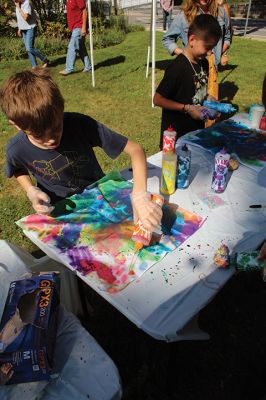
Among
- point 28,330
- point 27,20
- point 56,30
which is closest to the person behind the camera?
point 28,330

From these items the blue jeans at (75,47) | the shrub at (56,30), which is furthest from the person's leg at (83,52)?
the shrub at (56,30)

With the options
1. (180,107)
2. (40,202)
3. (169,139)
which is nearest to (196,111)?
(180,107)

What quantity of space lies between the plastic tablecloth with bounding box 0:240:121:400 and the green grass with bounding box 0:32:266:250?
1585 mm

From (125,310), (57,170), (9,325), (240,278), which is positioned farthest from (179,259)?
(240,278)

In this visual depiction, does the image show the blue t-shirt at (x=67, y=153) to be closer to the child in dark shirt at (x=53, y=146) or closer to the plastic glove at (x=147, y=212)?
the child in dark shirt at (x=53, y=146)

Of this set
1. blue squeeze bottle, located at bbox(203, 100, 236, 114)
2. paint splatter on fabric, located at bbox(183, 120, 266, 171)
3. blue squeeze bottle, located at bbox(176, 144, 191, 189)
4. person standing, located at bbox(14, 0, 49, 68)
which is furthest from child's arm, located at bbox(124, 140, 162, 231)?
person standing, located at bbox(14, 0, 49, 68)

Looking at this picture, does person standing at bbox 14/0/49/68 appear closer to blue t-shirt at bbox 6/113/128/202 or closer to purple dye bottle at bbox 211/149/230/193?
blue t-shirt at bbox 6/113/128/202

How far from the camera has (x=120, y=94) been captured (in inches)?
226

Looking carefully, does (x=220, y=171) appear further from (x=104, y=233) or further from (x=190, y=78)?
(x=190, y=78)

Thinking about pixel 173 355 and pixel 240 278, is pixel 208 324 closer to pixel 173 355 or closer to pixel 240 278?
pixel 240 278

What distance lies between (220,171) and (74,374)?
1247mm

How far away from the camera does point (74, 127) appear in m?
1.77

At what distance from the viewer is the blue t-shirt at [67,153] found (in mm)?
1725

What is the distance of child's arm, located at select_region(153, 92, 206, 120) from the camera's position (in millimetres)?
2304
